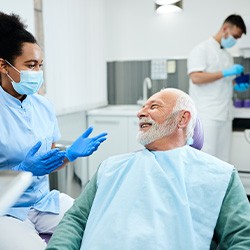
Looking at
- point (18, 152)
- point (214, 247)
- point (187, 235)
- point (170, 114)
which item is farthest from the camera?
point (18, 152)

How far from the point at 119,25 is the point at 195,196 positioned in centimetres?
299

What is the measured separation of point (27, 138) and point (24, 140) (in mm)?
20

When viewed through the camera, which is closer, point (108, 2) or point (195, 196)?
point (195, 196)

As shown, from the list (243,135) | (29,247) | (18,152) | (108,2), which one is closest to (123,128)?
(243,135)

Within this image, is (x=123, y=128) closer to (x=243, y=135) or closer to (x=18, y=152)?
(x=243, y=135)

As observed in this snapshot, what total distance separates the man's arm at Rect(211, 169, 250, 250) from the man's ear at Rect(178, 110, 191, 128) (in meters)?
0.27

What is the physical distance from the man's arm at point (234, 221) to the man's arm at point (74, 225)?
0.45 m

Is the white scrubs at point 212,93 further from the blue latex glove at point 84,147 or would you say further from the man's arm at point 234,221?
the man's arm at point 234,221

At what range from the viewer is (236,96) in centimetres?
334

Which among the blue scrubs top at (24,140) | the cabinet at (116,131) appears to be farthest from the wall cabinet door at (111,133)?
the blue scrubs top at (24,140)

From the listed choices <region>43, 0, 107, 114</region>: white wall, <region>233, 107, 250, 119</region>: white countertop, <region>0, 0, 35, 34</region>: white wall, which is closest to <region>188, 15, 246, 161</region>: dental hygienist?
<region>233, 107, 250, 119</region>: white countertop

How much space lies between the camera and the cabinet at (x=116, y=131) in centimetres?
323

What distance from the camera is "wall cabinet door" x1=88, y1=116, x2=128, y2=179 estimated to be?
327cm

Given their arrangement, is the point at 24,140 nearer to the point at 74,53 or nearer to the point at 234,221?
the point at 234,221
